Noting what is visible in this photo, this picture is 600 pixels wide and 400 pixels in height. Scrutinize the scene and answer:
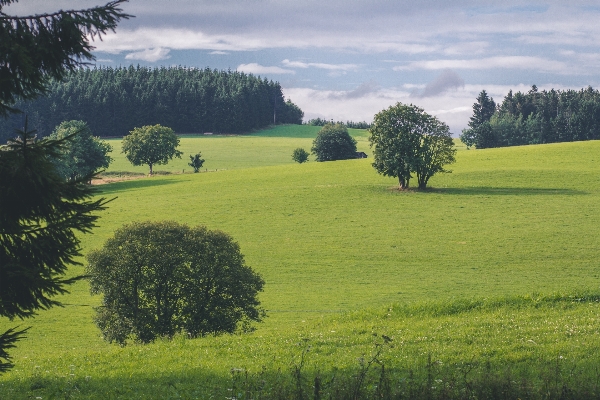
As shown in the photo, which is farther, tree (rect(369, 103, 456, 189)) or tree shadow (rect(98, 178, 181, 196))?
tree shadow (rect(98, 178, 181, 196))

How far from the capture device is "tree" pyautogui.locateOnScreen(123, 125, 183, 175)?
108 metres

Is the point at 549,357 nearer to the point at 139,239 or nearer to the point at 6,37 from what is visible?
the point at 6,37

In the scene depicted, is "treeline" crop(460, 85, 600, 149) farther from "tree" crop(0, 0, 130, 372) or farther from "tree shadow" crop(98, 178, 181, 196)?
"tree" crop(0, 0, 130, 372)

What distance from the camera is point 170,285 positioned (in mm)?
28219

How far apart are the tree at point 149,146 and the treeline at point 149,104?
Result: 5364 cm

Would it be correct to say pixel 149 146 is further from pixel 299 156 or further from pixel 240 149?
pixel 240 149

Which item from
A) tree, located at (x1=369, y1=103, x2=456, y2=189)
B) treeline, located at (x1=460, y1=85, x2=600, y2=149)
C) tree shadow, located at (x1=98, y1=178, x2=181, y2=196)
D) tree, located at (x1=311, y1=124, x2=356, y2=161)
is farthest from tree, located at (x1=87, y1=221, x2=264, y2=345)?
treeline, located at (x1=460, y1=85, x2=600, y2=149)

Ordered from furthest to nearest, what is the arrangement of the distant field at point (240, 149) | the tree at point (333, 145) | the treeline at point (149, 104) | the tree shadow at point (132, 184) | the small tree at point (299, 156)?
1. the treeline at point (149, 104)
2. the tree at point (333, 145)
3. the small tree at point (299, 156)
4. the distant field at point (240, 149)
5. the tree shadow at point (132, 184)

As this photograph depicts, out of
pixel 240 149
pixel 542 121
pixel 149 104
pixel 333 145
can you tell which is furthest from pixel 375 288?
pixel 149 104

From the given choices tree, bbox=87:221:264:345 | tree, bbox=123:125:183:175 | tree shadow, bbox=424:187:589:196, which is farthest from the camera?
tree, bbox=123:125:183:175

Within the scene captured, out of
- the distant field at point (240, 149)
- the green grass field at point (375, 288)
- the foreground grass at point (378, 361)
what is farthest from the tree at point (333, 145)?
the foreground grass at point (378, 361)

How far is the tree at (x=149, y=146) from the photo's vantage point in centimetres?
10775

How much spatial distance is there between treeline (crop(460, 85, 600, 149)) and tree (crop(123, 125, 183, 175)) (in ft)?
227

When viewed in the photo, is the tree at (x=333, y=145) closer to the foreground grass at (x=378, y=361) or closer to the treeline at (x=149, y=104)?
the treeline at (x=149, y=104)
